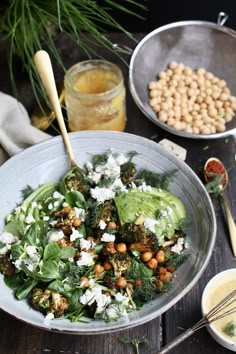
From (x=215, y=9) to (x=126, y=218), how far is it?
3.23 feet

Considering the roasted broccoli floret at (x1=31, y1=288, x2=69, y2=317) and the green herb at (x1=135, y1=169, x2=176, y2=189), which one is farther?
the green herb at (x1=135, y1=169, x2=176, y2=189)

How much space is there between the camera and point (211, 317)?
34.4 inches

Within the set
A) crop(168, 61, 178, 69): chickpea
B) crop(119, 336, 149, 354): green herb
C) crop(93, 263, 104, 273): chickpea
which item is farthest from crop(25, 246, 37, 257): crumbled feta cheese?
crop(168, 61, 178, 69): chickpea

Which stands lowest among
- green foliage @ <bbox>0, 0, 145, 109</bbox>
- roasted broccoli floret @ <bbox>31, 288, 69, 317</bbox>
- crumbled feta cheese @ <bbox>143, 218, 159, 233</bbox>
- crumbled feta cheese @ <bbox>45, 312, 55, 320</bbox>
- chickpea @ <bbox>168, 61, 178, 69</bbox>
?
crumbled feta cheese @ <bbox>45, 312, 55, 320</bbox>

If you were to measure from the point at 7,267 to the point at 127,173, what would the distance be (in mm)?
302

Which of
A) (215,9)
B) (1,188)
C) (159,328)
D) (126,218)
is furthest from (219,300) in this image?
(215,9)

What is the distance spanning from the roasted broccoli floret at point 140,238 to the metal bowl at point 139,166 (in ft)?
0.22

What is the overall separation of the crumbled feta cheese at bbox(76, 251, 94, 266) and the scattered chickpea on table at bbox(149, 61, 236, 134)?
1.55ft

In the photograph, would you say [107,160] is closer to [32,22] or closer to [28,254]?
[28,254]

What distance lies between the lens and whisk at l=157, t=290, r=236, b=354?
2.80 feet

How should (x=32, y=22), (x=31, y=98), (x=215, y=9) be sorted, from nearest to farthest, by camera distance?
(x=32, y=22) < (x=31, y=98) < (x=215, y=9)

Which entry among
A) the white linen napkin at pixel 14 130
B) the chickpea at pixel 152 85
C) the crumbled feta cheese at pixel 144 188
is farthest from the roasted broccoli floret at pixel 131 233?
the chickpea at pixel 152 85

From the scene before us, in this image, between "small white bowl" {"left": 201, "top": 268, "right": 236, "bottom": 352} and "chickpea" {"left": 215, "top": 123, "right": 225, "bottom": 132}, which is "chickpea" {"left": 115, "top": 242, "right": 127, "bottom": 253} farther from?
"chickpea" {"left": 215, "top": 123, "right": 225, "bottom": 132}

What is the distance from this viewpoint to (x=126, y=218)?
0.96 metres
